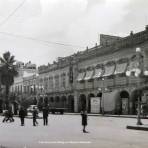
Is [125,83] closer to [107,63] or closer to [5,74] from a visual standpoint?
[107,63]

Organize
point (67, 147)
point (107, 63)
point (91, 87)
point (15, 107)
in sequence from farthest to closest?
1. point (91, 87)
2. point (107, 63)
3. point (15, 107)
4. point (67, 147)

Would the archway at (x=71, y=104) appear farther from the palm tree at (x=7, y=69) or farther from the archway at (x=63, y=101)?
the palm tree at (x=7, y=69)

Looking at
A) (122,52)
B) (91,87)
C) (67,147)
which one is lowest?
(67,147)

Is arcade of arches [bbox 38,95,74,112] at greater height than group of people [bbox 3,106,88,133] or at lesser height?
greater

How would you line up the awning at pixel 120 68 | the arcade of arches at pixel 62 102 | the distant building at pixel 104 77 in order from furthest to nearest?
the arcade of arches at pixel 62 102 < the awning at pixel 120 68 < the distant building at pixel 104 77

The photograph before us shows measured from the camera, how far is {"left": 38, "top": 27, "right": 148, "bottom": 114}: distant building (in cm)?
5269

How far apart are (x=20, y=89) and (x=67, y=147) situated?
83.9 metres

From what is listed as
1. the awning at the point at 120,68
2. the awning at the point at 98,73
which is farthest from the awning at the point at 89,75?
the awning at the point at 120,68

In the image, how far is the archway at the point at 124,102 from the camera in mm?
54763

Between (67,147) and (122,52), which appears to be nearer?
(67,147)

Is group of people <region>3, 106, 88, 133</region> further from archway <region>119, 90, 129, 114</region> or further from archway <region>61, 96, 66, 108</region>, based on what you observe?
archway <region>61, 96, 66, 108</region>

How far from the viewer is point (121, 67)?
2186 inches

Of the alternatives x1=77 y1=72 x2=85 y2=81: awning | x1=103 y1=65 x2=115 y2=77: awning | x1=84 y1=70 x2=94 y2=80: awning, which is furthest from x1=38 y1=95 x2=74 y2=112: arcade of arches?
x1=103 y1=65 x2=115 y2=77: awning

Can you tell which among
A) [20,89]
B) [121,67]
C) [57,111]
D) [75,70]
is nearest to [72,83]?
[75,70]
